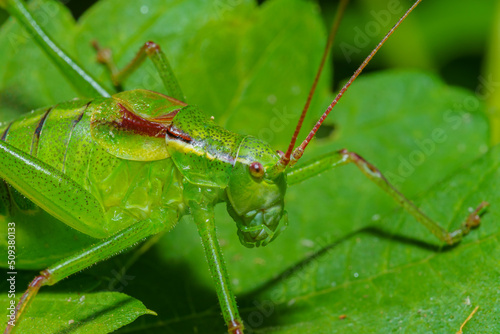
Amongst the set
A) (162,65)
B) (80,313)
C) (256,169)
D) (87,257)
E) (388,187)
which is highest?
(162,65)

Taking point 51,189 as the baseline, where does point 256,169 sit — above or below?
above

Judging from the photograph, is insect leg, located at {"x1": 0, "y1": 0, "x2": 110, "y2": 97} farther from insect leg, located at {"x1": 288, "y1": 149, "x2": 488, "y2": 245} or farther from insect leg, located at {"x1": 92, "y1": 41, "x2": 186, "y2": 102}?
insect leg, located at {"x1": 288, "y1": 149, "x2": 488, "y2": 245}

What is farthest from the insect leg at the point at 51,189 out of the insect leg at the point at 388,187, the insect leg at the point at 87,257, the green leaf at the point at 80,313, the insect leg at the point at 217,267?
the insect leg at the point at 388,187

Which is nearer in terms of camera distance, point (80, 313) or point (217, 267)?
point (80, 313)

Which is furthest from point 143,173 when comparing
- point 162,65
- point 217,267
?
point 162,65

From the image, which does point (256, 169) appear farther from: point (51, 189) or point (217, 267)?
point (51, 189)

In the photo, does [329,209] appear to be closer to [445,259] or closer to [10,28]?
[445,259]

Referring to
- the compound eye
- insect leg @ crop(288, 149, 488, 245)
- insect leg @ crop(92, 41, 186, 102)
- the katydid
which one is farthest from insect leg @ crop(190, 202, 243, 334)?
insect leg @ crop(92, 41, 186, 102)

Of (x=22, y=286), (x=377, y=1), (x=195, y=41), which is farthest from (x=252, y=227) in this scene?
(x=377, y=1)
